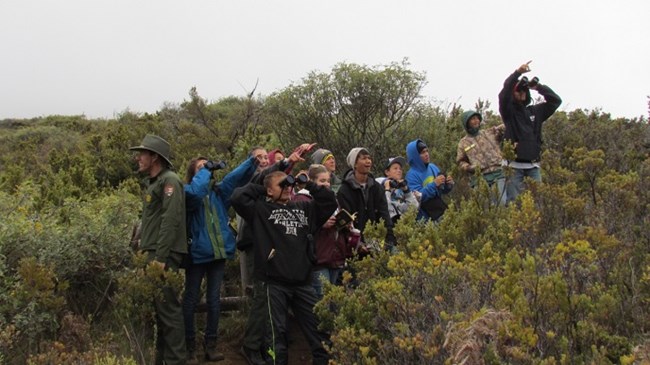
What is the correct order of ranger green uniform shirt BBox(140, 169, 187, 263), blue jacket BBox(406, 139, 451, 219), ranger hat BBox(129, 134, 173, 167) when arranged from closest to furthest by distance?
ranger green uniform shirt BBox(140, 169, 187, 263), ranger hat BBox(129, 134, 173, 167), blue jacket BBox(406, 139, 451, 219)

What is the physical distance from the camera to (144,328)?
16.9 feet

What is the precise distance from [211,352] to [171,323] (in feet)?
2.24

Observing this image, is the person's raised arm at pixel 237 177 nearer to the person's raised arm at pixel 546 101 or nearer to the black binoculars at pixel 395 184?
the black binoculars at pixel 395 184

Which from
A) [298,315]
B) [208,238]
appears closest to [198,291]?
[208,238]

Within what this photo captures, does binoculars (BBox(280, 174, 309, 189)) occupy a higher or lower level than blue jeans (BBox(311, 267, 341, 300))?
higher

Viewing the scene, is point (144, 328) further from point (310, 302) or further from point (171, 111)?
point (171, 111)

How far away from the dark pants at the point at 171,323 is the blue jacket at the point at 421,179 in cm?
266

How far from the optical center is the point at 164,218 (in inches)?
197

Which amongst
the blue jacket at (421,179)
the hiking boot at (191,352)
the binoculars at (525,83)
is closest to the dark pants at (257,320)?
the hiking boot at (191,352)

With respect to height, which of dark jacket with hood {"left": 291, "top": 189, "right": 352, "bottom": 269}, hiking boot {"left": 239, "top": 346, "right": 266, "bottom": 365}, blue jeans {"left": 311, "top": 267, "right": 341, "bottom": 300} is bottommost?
hiking boot {"left": 239, "top": 346, "right": 266, "bottom": 365}

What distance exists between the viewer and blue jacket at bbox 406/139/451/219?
6.59 m

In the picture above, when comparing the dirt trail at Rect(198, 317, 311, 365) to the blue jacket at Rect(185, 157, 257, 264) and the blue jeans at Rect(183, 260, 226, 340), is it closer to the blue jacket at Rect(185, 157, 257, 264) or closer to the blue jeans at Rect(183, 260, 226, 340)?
the blue jeans at Rect(183, 260, 226, 340)

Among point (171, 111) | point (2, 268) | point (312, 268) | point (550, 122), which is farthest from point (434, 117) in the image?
point (171, 111)

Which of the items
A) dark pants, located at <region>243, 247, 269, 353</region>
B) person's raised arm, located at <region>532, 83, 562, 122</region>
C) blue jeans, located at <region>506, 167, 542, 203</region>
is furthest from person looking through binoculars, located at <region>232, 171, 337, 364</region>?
person's raised arm, located at <region>532, 83, 562, 122</region>
